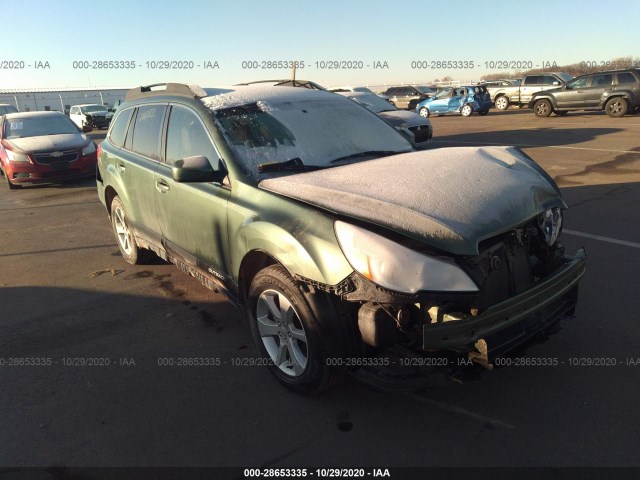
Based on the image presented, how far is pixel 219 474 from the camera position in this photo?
248 cm

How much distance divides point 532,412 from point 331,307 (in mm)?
1307

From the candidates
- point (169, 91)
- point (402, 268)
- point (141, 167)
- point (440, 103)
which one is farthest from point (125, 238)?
point (440, 103)

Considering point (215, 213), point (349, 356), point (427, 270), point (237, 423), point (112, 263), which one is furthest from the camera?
point (112, 263)

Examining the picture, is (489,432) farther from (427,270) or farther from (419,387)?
(427,270)

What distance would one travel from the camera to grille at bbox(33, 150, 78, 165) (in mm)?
10500

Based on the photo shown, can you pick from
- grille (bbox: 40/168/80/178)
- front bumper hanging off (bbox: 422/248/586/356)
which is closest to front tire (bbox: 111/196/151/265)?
front bumper hanging off (bbox: 422/248/586/356)

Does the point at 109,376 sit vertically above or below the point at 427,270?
below

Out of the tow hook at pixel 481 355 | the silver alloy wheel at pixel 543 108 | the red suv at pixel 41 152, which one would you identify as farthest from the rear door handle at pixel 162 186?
the silver alloy wheel at pixel 543 108

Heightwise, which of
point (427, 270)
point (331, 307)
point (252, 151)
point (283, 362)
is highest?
point (252, 151)

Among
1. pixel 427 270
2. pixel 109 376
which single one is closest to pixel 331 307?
pixel 427 270

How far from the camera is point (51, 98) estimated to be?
5544cm

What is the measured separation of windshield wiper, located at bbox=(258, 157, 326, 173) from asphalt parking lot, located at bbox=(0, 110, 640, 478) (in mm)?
1334

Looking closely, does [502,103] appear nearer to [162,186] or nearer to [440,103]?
[440,103]

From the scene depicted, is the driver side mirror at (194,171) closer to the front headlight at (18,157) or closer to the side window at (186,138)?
the side window at (186,138)
